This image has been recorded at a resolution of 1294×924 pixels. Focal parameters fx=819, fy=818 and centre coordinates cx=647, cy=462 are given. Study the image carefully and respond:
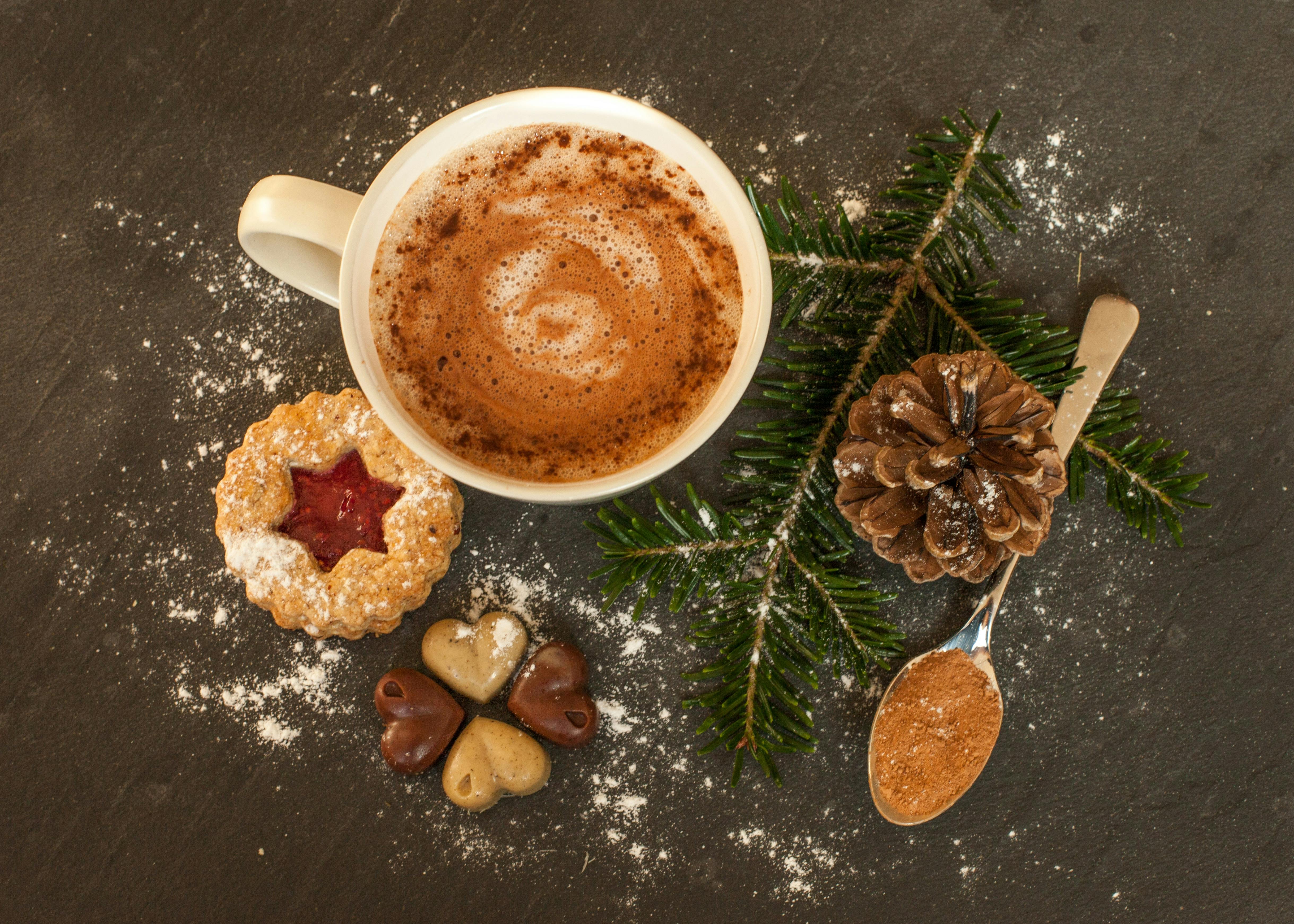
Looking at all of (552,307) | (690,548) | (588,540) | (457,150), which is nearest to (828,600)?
(690,548)

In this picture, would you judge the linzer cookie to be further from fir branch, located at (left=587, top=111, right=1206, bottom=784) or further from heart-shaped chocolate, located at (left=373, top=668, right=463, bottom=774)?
fir branch, located at (left=587, top=111, right=1206, bottom=784)

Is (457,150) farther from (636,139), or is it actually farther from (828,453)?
(828,453)

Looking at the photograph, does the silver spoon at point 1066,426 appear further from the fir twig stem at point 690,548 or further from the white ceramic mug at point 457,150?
the white ceramic mug at point 457,150

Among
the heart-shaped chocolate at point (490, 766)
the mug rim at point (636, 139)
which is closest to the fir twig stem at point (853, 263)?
the mug rim at point (636, 139)

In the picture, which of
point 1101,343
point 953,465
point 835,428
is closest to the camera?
point 953,465

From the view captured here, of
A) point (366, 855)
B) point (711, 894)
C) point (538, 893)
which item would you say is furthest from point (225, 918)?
point (711, 894)

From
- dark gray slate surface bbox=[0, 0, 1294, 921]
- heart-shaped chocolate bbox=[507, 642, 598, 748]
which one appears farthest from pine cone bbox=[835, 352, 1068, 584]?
heart-shaped chocolate bbox=[507, 642, 598, 748]
